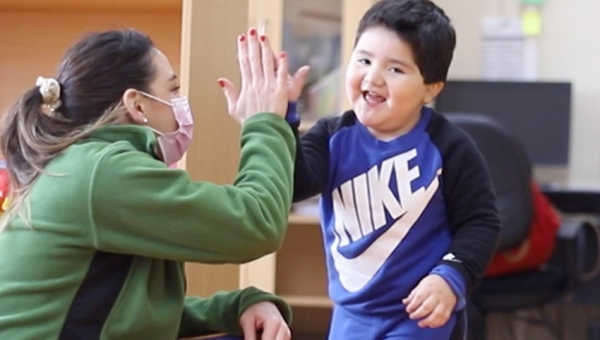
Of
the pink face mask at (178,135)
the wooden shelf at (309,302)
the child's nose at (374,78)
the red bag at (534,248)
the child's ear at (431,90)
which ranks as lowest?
the wooden shelf at (309,302)

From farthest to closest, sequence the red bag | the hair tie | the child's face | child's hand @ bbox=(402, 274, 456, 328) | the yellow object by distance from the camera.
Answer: the yellow object < the red bag < the child's face < child's hand @ bbox=(402, 274, 456, 328) < the hair tie

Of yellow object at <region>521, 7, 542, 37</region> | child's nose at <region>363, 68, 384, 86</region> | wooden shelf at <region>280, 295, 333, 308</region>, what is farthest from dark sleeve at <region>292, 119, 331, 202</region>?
yellow object at <region>521, 7, 542, 37</region>

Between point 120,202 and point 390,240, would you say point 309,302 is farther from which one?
point 120,202

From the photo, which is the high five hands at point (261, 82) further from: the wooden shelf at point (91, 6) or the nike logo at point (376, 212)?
the wooden shelf at point (91, 6)

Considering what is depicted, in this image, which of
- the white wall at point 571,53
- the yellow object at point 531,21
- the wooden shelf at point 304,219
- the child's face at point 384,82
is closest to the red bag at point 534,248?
the wooden shelf at point 304,219

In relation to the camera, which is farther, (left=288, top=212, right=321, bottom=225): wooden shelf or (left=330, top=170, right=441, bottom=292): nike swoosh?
(left=288, top=212, right=321, bottom=225): wooden shelf

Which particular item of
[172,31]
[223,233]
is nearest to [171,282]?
[223,233]

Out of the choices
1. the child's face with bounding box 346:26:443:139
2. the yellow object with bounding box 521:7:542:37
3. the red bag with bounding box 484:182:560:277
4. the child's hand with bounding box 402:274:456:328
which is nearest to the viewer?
the child's hand with bounding box 402:274:456:328

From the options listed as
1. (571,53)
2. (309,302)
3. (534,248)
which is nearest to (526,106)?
(571,53)

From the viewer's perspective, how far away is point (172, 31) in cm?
165

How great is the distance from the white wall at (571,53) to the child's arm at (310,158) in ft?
7.44

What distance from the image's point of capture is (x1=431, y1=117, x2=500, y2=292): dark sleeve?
1.26 metres

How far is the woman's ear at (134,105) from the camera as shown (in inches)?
42.6

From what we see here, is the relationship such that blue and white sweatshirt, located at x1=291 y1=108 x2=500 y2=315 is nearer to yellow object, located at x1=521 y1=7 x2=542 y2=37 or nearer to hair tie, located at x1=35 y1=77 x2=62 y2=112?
hair tie, located at x1=35 y1=77 x2=62 y2=112
